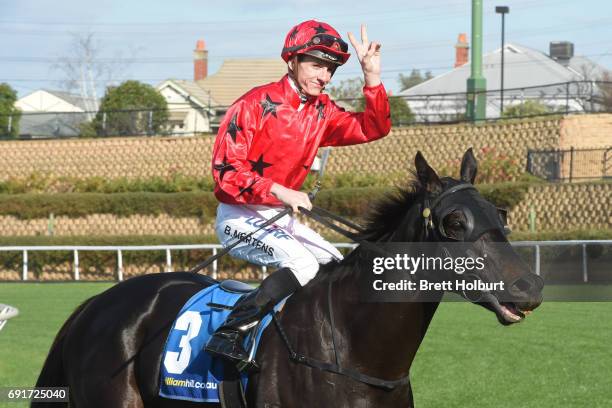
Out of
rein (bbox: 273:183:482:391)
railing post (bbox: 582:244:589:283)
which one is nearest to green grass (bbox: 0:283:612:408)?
railing post (bbox: 582:244:589:283)

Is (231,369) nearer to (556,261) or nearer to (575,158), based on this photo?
(556,261)

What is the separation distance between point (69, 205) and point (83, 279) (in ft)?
13.6

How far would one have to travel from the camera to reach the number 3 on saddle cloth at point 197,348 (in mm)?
3662

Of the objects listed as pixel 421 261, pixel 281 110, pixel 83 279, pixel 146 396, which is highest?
pixel 281 110

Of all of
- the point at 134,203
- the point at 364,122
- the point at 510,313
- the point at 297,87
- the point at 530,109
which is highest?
the point at 530,109

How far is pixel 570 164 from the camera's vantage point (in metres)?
19.8

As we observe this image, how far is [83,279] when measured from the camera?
19.2 meters

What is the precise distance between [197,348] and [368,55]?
141 cm

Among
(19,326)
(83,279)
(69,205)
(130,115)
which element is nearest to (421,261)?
(19,326)

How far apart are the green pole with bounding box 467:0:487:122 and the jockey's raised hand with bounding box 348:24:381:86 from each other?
19.1 m

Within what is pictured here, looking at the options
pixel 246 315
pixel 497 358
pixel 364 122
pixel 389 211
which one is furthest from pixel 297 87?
pixel 497 358

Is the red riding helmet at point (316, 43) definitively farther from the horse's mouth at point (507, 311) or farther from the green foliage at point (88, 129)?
the green foliage at point (88, 129)

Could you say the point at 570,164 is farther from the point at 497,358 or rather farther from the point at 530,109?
the point at 497,358

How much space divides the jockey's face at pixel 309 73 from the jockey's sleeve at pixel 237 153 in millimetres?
259
